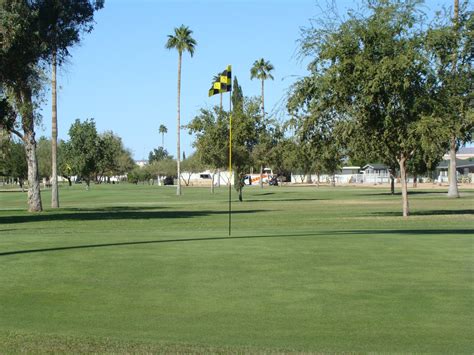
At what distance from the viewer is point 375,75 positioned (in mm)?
34469

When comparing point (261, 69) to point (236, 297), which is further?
point (261, 69)

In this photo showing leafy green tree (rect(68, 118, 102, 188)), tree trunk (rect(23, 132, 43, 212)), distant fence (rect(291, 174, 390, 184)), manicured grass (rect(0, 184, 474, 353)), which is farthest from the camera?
distant fence (rect(291, 174, 390, 184))

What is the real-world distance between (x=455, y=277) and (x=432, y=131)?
73.8ft

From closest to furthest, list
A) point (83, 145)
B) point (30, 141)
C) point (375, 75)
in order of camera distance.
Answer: point (375, 75)
point (30, 141)
point (83, 145)

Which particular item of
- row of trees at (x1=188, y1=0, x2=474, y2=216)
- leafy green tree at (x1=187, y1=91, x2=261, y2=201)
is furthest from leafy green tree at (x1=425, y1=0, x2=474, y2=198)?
leafy green tree at (x1=187, y1=91, x2=261, y2=201)

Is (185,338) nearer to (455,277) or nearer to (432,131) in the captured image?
(455,277)

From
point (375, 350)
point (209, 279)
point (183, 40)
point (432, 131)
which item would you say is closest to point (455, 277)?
point (209, 279)

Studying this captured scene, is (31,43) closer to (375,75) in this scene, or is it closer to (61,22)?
(61,22)

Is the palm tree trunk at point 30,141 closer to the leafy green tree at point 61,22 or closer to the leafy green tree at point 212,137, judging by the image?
the leafy green tree at point 61,22

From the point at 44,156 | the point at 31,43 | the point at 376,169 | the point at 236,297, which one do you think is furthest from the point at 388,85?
the point at 44,156

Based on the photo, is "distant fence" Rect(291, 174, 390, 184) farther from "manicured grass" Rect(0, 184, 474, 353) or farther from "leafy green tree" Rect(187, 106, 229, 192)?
"manicured grass" Rect(0, 184, 474, 353)

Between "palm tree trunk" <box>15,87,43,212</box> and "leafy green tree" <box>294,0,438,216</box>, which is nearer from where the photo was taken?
"leafy green tree" <box>294,0,438,216</box>

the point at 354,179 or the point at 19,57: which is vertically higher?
the point at 19,57

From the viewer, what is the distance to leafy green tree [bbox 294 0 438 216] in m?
34.8
